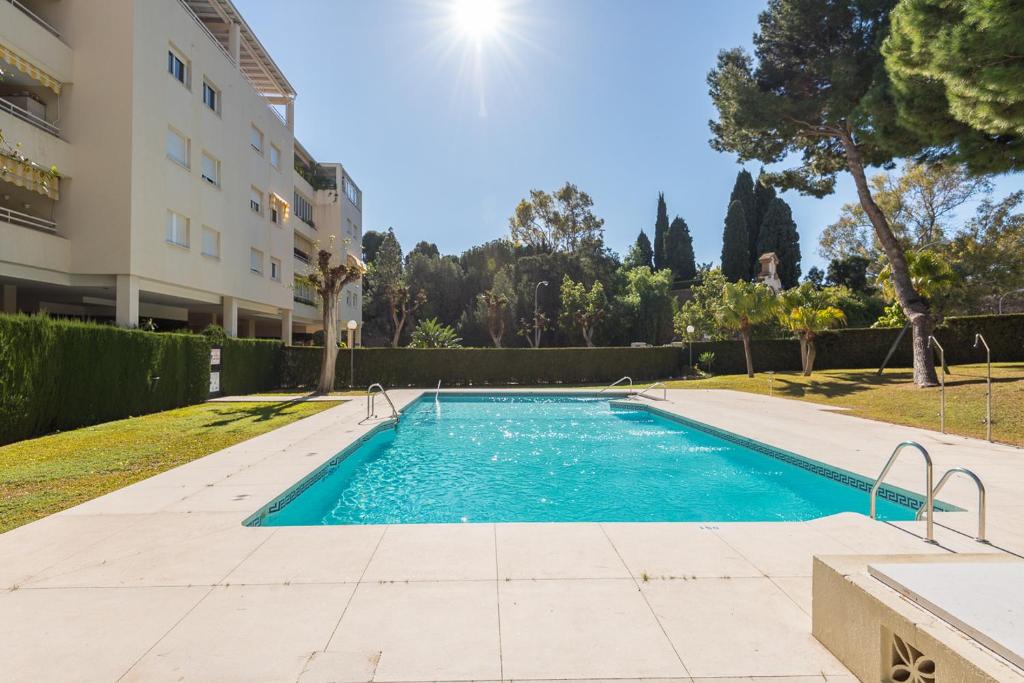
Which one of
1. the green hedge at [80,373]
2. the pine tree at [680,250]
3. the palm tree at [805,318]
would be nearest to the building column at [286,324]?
the green hedge at [80,373]

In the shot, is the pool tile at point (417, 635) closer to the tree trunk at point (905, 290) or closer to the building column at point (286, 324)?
the tree trunk at point (905, 290)

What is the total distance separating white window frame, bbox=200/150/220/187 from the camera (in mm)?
19487

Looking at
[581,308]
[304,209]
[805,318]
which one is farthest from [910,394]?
[304,209]

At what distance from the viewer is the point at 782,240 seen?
53.4 meters

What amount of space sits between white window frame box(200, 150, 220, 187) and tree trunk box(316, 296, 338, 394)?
21.1ft

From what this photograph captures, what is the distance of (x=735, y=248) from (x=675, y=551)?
187ft

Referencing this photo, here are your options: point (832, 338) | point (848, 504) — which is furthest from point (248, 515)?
point (832, 338)

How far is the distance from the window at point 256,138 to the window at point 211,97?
2688 mm

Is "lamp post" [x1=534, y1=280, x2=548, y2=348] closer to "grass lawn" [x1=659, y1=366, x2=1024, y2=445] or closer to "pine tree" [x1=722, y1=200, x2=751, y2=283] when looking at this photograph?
"grass lawn" [x1=659, y1=366, x2=1024, y2=445]

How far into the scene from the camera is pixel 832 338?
28.8 metres

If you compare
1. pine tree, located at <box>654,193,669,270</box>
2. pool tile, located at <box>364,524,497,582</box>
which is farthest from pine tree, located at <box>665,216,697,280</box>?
pool tile, located at <box>364,524,497,582</box>

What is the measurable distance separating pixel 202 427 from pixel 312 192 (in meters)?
25.4

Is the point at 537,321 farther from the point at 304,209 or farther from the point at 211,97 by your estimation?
the point at 211,97

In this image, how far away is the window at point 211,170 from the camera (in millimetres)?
19641
